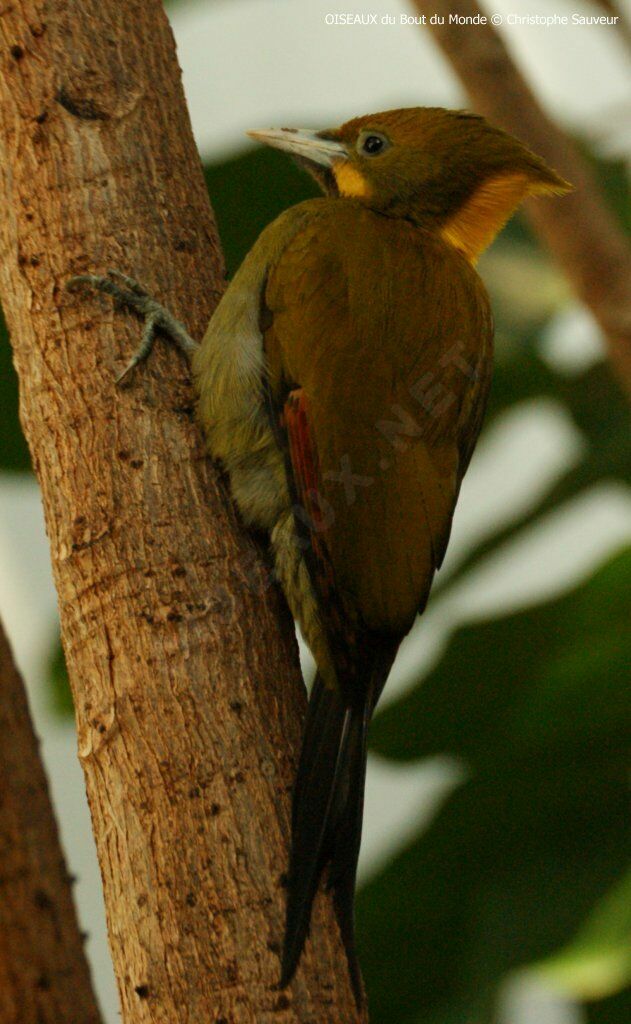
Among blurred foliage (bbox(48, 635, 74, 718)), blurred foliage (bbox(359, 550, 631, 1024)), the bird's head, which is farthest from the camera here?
blurred foliage (bbox(48, 635, 74, 718))

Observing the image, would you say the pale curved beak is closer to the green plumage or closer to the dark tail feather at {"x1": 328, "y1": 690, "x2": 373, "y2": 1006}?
the green plumage

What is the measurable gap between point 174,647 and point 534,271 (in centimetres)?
215

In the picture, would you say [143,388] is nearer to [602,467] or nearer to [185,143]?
[185,143]

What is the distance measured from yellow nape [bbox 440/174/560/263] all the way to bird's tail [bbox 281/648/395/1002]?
2.87ft

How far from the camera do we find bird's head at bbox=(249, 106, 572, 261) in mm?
2180

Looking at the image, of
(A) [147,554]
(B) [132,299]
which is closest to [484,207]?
(B) [132,299]

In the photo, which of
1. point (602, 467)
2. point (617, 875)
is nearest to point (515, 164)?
point (602, 467)

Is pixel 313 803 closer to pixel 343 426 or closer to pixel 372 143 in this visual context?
pixel 343 426

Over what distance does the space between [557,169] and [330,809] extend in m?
1.61

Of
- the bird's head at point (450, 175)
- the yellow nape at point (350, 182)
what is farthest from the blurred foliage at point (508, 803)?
the yellow nape at point (350, 182)

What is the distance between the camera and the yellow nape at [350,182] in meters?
2.21

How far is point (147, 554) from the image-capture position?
1.49 m

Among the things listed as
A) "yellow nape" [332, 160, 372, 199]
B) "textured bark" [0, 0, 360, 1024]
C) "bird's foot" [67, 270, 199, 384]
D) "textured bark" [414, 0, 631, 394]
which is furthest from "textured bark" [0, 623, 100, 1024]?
"textured bark" [414, 0, 631, 394]

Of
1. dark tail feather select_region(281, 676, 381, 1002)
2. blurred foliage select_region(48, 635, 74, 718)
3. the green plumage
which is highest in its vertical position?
the green plumage
